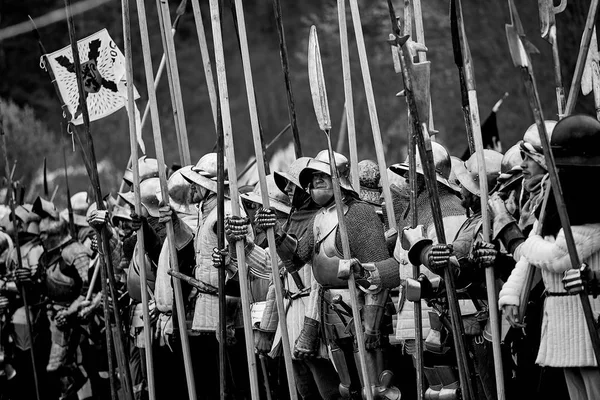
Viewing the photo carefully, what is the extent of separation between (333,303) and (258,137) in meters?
1.45

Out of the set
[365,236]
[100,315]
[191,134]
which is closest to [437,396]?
[365,236]

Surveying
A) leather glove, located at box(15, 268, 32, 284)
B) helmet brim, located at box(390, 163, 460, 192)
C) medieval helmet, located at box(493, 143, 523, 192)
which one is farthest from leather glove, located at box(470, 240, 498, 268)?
leather glove, located at box(15, 268, 32, 284)

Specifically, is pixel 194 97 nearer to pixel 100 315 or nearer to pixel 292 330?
pixel 100 315

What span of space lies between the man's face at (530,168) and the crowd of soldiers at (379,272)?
10mm

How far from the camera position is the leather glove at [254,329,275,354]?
9.77m

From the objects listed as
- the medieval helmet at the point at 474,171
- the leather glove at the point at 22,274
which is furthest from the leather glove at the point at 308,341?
the leather glove at the point at 22,274

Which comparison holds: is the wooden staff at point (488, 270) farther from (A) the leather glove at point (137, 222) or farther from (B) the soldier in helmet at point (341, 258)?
(A) the leather glove at point (137, 222)

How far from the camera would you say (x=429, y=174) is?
7.40 metres

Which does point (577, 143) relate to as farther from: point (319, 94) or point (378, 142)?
point (378, 142)

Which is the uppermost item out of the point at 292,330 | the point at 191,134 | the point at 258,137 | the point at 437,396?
the point at 191,134

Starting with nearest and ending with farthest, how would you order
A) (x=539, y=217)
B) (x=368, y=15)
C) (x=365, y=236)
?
1. (x=539, y=217)
2. (x=365, y=236)
3. (x=368, y=15)

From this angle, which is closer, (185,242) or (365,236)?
(365,236)

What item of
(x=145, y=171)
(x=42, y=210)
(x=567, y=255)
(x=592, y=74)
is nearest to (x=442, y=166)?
(x=592, y=74)

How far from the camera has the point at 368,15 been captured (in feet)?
82.7
